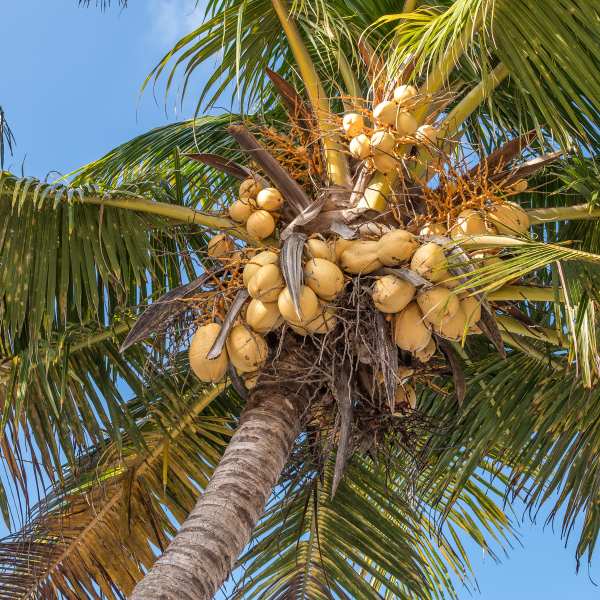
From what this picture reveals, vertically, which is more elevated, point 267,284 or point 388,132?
point 388,132

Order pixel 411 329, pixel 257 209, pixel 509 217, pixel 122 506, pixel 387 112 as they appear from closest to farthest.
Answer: pixel 411 329
pixel 509 217
pixel 387 112
pixel 257 209
pixel 122 506

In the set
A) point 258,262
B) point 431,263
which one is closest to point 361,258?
point 431,263

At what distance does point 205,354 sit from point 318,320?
0.46 meters

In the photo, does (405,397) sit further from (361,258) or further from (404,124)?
(404,124)

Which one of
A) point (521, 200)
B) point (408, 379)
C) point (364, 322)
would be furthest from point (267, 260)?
point (521, 200)

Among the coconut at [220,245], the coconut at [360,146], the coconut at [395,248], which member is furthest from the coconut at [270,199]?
the coconut at [395,248]

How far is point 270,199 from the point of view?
3.97 meters

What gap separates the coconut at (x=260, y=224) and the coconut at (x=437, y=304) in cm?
81

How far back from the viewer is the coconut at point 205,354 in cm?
365

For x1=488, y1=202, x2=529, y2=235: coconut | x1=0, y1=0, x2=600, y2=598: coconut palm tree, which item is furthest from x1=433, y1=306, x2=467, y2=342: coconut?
x1=488, y1=202, x2=529, y2=235: coconut

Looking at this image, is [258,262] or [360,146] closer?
[258,262]

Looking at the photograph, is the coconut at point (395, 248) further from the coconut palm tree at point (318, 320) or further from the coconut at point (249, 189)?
the coconut at point (249, 189)

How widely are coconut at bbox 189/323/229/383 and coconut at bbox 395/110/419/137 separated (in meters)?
1.10

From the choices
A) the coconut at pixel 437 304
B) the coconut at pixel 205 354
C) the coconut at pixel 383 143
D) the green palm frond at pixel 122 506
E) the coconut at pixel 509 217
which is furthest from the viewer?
the green palm frond at pixel 122 506
